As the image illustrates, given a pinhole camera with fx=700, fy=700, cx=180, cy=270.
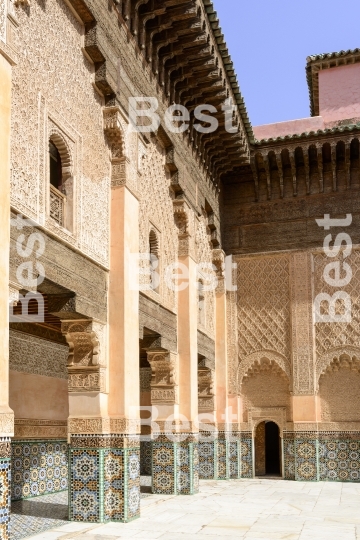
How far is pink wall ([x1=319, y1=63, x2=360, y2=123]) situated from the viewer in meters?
12.0

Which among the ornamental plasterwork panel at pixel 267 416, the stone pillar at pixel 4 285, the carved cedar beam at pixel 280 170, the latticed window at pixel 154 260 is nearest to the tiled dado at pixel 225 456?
the ornamental plasterwork panel at pixel 267 416

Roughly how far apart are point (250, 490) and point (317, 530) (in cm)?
326

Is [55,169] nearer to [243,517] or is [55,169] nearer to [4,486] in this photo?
[243,517]

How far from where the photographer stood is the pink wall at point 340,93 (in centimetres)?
1202

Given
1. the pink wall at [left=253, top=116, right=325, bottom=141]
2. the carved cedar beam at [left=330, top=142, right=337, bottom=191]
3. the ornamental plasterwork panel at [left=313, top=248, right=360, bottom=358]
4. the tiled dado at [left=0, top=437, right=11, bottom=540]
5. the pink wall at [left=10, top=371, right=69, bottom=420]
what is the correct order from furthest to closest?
the pink wall at [left=253, top=116, right=325, bottom=141]
the carved cedar beam at [left=330, top=142, right=337, bottom=191]
the ornamental plasterwork panel at [left=313, top=248, right=360, bottom=358]
the pink wall at [left=10, top=371, right=69, bottom=420]
the tiled dado at [left=0, top=437, right=11, bottom=540]

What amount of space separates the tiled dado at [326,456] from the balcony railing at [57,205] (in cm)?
646

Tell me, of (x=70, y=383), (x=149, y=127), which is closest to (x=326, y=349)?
(x=149, y=127)

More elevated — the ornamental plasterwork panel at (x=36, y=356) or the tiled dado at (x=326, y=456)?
the ornamental plasterwork panel at (x=36, y=356)

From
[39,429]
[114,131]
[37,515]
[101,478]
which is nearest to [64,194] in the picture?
[114,131]

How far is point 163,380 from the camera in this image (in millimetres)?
8352

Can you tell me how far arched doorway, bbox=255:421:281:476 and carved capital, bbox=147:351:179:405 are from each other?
3.67 meters

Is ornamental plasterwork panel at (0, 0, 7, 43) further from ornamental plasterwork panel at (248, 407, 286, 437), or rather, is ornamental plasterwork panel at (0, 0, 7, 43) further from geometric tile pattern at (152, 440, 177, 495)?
ornamental plasterwork panel at (248, 407, 286, 437)

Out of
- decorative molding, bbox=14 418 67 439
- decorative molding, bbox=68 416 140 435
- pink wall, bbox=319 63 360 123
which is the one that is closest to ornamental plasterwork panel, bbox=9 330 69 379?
decorative molding, bbox=14 418 67 439

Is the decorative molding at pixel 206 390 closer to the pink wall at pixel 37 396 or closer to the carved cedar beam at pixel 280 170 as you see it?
the pink wall at pixel 37 396
